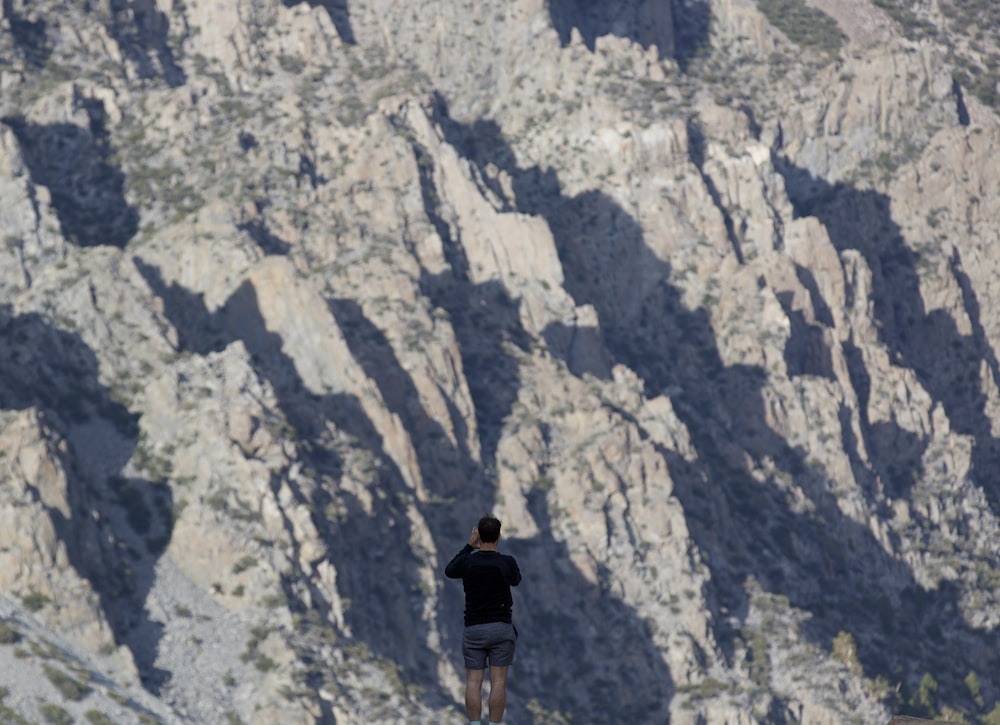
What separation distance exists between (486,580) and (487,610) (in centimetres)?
96

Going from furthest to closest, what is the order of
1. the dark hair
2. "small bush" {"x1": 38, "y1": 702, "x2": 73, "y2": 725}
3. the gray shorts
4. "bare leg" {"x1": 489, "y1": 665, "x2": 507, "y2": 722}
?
"small bush" {"x1": 38, "y1": 702, "x2": 73, "y2": 725} < the gray shorts < "bare leg" {"x1": 489, "y1": 665, "x2": 507, "y2": 722} < the dark hair

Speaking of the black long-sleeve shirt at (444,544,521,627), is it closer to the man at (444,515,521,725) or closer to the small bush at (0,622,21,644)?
the man at (444,515,521,725)

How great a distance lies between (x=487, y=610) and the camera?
3036 inches

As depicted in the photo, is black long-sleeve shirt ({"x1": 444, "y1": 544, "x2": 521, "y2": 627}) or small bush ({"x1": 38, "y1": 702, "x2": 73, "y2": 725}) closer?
black long-sleeve shirt ({"x1": 444, "y1": 544, "x2": 521, "y2": 627})

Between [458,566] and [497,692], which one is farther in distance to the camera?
[497,692]

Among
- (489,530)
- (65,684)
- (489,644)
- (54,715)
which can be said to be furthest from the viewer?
(65,684)

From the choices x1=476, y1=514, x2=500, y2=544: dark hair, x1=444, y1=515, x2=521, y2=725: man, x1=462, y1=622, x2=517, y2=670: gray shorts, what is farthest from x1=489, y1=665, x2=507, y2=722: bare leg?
x1=476, y1=514, x2=500, y2=544: dark hair

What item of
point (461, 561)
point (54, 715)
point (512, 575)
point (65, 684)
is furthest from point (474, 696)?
point (65, 684)

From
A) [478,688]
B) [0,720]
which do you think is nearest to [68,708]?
[0,720]

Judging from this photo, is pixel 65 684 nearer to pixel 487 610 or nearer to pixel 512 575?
pixel 487 610

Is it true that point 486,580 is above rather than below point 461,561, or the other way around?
below

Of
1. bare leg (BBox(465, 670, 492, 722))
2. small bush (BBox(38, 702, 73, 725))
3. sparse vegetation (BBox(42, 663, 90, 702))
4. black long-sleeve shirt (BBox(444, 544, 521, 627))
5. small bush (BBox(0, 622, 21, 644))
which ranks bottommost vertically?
small bush (BBox(38, 702, 73, 725))

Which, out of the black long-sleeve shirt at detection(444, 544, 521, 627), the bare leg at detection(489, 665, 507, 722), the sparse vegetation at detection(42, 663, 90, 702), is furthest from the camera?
the sparse vegetation at detection(42, 663, 90, 702)

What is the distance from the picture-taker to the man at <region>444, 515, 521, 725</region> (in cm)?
7656
